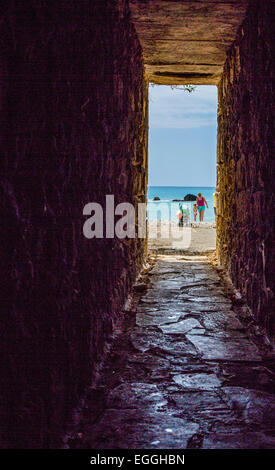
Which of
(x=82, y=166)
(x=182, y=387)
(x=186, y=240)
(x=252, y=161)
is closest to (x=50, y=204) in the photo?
(x=82, y=166)

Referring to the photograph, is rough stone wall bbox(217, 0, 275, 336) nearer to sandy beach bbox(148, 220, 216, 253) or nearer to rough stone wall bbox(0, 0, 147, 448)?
rough stone wall bbox(0, 0, 147, 448)

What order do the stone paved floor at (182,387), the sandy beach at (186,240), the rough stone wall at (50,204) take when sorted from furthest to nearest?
the sandy beach at (186,240)
the stone paved floor at (182,387)
the rough stone wall at (50,204)

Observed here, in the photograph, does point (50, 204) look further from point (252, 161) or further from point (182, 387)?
point (252, 161)

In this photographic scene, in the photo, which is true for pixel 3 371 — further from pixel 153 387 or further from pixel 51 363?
pixel 153 387

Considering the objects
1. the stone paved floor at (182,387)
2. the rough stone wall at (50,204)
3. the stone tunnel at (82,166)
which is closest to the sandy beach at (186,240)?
the stone tunnel at (82,166)

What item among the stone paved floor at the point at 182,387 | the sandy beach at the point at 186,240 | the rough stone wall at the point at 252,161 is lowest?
the stone paved floor at the point at 182,387

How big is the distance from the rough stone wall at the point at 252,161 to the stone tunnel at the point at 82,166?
2cm

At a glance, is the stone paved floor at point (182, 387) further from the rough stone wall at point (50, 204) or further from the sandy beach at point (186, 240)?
the sandy beach at point (186, 240)

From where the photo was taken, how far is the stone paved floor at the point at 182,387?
7.45 feet

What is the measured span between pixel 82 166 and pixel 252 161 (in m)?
2.30

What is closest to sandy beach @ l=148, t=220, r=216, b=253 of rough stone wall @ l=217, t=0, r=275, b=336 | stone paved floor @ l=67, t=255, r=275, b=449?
rough stone wall @ l=217, t=0, r=275, b=336

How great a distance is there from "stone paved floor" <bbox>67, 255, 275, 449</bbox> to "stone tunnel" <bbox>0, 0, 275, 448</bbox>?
0.18 meters

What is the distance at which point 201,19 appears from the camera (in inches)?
177

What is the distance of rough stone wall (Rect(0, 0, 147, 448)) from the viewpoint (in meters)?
1.64
